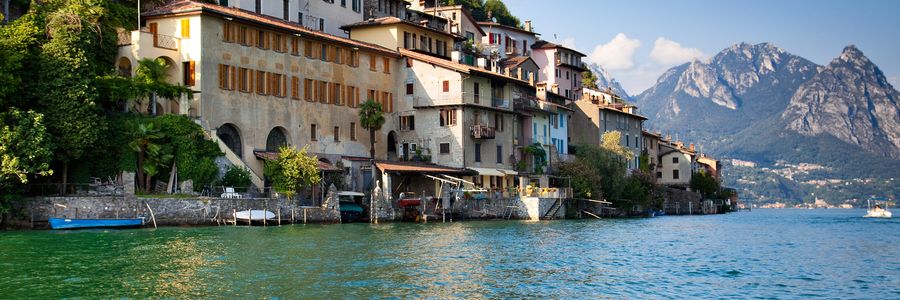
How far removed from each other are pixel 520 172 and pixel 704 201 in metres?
59.2

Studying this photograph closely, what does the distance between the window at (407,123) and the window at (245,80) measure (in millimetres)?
17934

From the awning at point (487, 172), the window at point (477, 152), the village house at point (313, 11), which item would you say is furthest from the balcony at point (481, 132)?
the village house at point (313, 11)

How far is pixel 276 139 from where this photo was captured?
2945 inches

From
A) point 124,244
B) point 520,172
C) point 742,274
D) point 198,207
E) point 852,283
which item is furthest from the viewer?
point 520,172

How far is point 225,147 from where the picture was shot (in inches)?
2613

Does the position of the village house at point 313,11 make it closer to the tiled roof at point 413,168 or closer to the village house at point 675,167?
the tiled roof at point 413,168

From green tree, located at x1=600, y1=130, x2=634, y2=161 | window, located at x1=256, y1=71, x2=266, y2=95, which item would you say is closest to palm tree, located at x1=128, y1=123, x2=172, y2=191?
window, located at x1=256, y1=71, x2=266, y2=95

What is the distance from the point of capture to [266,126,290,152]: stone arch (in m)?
74.0

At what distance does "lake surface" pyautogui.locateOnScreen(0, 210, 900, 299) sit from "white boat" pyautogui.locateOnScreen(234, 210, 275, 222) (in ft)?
7.11

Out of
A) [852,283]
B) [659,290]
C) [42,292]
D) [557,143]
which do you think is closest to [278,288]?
[42,292]

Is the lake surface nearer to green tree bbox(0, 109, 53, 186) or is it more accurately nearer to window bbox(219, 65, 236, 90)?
green tree bbox(0, 109, 53, 186)

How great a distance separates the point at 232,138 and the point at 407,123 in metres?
19.3

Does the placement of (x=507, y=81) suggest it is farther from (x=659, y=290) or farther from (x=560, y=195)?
(x=659, y=290)

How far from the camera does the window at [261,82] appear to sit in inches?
2837
